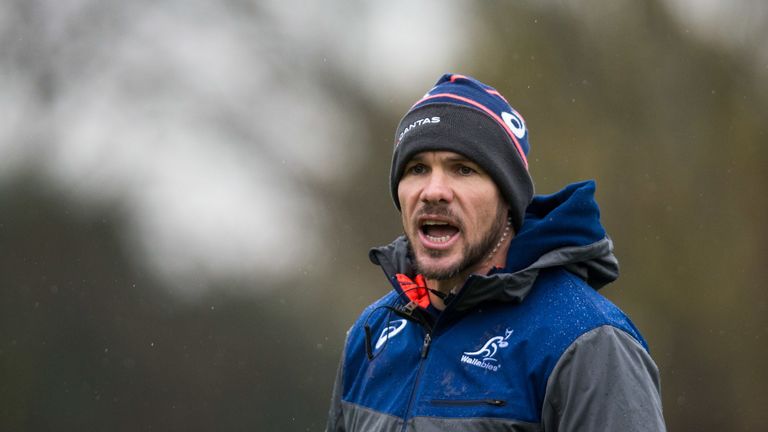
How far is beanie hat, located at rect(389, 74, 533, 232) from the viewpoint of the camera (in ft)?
7.99

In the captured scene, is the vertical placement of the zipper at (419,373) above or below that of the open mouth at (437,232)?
below

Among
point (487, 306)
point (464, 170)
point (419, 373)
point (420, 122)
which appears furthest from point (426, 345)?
point (420, 122)

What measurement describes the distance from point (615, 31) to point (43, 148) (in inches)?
159

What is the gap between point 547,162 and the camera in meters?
6.64

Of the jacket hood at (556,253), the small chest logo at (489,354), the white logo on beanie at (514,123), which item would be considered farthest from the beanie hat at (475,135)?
the small chest logo at (489,354)

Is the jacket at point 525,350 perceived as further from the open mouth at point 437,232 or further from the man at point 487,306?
the open mouth at point 437,232

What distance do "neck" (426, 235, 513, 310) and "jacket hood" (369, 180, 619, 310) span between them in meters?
0.06

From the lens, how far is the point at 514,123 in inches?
102

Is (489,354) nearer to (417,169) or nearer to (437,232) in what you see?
(437,232)

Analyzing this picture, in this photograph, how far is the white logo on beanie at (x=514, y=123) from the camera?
2562 millimetres

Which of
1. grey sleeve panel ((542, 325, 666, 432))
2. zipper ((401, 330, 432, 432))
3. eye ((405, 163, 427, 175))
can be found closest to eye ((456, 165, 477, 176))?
eye ((405, 163, 427, 175))

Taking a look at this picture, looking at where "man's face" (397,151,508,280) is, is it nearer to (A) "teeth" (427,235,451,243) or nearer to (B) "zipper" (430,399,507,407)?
(A) "teeth" (427,235,451,243)

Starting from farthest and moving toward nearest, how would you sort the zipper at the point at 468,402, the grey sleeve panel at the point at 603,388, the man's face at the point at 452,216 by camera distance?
the man's face at the point at 452,216 < the zipper at the point at 468,402 < the grey sleeve panel at the point at 603,388

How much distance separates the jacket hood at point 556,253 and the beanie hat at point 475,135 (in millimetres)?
113
